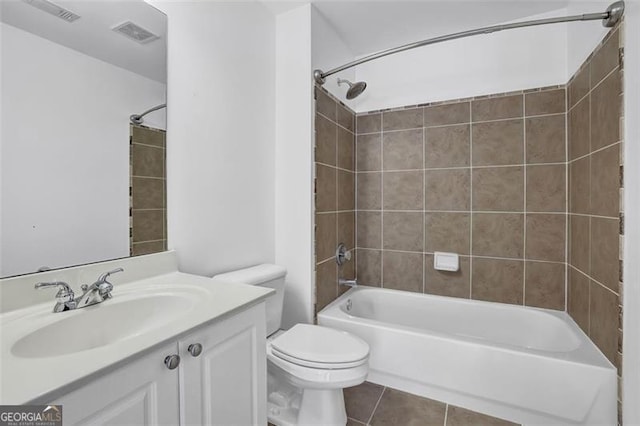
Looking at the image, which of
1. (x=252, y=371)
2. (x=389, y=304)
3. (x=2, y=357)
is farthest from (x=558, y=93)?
(x=2, y=357)

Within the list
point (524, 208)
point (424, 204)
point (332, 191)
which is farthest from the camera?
point (424, 204)

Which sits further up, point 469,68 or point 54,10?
point 469,68

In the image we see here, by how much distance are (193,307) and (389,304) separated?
5.77 ft

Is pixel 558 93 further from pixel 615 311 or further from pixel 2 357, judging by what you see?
pixel 2 357

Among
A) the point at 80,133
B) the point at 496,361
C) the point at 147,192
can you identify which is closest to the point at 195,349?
the point at 147,192

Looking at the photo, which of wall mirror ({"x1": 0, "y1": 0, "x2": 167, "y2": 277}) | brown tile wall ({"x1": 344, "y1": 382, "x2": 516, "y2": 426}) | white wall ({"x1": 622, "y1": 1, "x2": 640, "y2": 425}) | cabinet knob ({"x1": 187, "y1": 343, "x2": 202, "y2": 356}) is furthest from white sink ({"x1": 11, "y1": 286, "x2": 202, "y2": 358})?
white wall ({"x1": 622, "y1": 1, "x2": 640, "y2": 425})

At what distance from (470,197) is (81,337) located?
231cm

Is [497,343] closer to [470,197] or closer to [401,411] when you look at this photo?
[401,411]

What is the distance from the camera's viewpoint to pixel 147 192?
1296 mm

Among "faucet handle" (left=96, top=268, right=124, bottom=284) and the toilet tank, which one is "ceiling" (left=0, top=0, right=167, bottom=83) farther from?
the toilet tank

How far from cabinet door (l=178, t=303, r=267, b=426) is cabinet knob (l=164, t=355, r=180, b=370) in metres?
0.03

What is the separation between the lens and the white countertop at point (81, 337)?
56cm

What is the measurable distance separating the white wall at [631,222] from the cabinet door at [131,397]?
1689mm

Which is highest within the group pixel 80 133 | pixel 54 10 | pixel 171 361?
pixel 54 10
